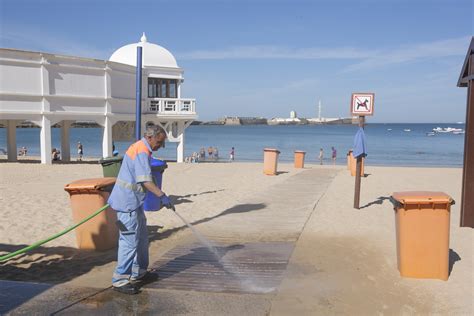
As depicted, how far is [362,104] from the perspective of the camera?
9773 mm

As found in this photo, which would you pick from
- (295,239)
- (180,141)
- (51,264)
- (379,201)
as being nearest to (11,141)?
(180,141)

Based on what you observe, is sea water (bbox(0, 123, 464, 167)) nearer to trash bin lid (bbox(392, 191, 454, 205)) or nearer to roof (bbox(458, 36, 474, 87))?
roof (bbox(458, 36, 474, 87))

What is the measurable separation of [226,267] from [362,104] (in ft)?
17.9

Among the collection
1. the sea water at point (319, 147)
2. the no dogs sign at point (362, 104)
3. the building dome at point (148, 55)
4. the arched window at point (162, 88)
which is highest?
the building dome at point (148, 55)

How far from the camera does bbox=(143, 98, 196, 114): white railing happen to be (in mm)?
24438

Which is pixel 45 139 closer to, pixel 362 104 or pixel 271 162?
pixel 271 162

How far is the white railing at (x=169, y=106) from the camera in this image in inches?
962

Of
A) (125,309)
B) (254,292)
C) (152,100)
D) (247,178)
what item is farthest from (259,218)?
(152,100)

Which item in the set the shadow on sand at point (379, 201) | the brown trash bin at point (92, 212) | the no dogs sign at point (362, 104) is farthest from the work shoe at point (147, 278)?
the shadow on sand at point (379, 201)

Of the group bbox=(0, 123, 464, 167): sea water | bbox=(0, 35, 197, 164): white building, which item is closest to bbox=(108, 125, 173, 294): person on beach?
bbox=(0, 35, 197, 164): white building

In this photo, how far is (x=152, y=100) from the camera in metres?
24.5

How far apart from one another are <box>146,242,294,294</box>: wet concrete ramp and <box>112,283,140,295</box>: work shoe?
11.0 inches

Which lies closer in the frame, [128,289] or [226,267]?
[128,289]

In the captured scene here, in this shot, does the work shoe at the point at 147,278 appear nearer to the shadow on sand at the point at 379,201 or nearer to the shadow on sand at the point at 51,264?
the shadow on sand at the point at 51,264
